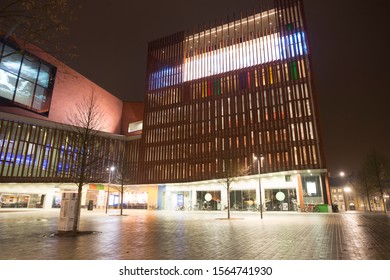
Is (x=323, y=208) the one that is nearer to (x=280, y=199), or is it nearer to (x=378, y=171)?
(x=280, y=199)

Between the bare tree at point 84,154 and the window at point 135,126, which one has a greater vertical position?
the window at point 135,126

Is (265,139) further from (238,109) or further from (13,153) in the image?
(13,153)

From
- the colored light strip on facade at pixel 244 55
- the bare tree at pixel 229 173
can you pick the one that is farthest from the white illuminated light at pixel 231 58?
the bare tree at pixel 229 173

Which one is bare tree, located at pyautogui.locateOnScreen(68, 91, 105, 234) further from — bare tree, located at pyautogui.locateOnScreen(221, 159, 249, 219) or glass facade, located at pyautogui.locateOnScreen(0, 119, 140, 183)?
glass facade, located at pyautogui.locateOnScreen(0, 119, 140, 183)

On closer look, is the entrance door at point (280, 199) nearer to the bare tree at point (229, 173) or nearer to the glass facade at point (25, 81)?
the bare tree at point (229, 173)

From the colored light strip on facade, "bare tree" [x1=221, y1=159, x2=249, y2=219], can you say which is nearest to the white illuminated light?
the colored light strip on facade

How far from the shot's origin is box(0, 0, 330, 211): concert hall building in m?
45.6

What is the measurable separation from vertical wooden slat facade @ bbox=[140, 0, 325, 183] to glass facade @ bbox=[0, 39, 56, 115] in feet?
81.7

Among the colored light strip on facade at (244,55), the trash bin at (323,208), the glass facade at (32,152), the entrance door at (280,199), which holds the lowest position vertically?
the trash bin at (323,208)

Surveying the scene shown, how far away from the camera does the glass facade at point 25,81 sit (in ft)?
152

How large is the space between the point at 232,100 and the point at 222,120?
5.10 meters

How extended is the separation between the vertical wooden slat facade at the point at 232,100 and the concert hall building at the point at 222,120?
0.74 ft
